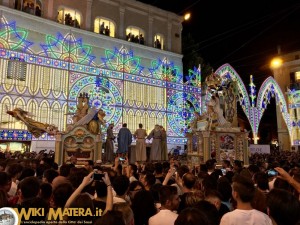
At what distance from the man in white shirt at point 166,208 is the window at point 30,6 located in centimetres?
1934

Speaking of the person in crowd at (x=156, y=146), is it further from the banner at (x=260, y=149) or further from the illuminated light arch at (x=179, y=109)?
the banner at (x=260, y=149)

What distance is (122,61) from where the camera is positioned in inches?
852

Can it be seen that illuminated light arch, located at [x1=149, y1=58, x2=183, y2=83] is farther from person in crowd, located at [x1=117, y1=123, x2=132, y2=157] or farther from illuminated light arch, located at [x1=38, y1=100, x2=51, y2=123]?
person in crowd, located at [x1=117, y1=123, x2=132, y2=157]

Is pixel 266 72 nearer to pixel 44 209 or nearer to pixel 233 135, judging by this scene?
pixel 233 135

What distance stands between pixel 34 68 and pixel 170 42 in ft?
45.5

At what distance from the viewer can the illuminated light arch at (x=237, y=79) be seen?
22.4 meters

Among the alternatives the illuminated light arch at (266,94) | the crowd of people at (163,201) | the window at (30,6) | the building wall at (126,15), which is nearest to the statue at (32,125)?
the crowd of people at (163,201)

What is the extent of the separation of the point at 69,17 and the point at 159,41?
8823mm

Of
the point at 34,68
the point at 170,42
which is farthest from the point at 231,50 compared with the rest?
the point at 34,68

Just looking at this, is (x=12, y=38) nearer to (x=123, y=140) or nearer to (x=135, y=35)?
(x=123, y=140)

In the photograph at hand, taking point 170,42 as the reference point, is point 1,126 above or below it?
below

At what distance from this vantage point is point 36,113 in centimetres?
1703

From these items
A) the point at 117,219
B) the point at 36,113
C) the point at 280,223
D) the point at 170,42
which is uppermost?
the point at 170,42

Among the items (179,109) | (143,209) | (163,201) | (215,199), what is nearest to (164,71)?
(179,109)
